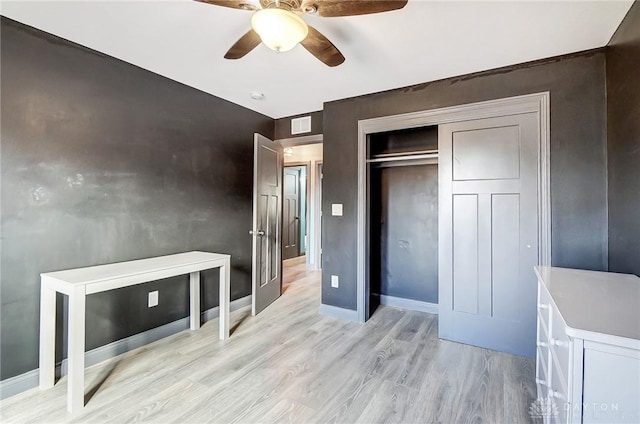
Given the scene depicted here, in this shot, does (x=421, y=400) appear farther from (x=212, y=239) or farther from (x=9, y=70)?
(x=9, y=70)

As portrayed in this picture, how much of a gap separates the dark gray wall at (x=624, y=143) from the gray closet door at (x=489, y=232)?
1.50ft

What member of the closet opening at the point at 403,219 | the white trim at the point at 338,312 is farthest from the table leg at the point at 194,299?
the closet opening at the point at 403,219

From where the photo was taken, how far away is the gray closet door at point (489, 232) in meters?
2.48

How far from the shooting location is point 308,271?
5.81 metres

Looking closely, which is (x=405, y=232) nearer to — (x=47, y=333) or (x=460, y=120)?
(x=460, y=120)

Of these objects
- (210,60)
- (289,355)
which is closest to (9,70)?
(210,60)

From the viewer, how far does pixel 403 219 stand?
3.72 meters

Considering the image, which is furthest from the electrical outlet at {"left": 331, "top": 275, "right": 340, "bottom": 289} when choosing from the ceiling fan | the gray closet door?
the ceiling fan

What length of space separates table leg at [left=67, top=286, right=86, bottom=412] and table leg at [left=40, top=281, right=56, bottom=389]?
367mm

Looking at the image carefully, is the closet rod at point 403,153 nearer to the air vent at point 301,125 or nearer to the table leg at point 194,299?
the air vent at point 301,125

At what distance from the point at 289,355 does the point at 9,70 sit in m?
2.81

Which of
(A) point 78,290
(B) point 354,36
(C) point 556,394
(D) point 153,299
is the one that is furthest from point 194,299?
(C) point 556,394

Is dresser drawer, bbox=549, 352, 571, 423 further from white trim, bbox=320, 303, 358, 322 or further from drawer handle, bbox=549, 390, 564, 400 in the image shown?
white trim, bbox=320, 303, 358, 322

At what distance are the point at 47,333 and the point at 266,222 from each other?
2137 millimetres
